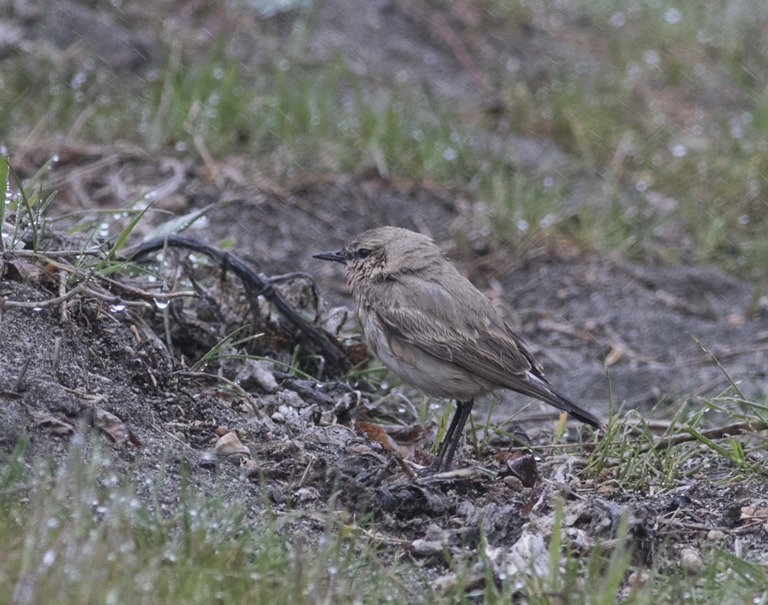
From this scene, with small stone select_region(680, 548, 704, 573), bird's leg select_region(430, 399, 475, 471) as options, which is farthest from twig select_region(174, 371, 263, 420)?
small stone select_region(680, 548, 704, 573)

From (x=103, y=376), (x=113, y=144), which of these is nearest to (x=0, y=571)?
(x=103, y=376)

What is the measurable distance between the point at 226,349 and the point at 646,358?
2.88 meters

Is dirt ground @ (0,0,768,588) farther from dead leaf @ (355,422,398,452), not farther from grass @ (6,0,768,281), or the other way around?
grass @ (6,0,768,281)

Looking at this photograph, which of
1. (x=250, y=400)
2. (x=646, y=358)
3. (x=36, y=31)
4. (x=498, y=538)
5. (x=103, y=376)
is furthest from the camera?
(x=36, y=31)

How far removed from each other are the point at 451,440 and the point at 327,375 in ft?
3.18

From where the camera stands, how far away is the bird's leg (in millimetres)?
4445

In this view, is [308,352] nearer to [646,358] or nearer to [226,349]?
[226,349]

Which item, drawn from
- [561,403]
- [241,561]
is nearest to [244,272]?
[561,403]

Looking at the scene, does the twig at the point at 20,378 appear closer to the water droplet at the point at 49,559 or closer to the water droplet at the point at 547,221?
the water droplet at the point at 49,559

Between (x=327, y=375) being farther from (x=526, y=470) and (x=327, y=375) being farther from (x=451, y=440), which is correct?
(x=526, y=470)

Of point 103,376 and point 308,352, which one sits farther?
point 308,352

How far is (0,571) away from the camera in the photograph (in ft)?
8.90

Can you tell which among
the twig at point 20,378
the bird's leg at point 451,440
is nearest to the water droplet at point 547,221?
the bird's leg at point 451,440

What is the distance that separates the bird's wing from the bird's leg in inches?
7.6
